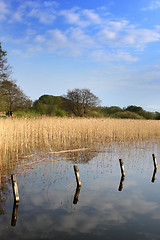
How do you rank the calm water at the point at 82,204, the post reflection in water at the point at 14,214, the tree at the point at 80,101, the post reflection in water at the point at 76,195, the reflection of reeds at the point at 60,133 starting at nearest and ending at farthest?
the calm water at the point at 82,204 → the post reflection in water at the point at 14,214 → the post reflection in water at the point at 76,195 → the reflection of reeds at the point at 60,133 → the tree at the point at 80,101

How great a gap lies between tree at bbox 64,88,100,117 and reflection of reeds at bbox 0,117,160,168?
34.9 feet

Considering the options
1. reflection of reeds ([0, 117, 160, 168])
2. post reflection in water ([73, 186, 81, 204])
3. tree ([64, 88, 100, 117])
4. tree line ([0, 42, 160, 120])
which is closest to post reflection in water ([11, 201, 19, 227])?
post reflection in water ([73, 186, 81, 204])

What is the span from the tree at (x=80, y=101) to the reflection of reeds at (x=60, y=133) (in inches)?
419

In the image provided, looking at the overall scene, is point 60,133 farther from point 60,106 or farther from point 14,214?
point 60,106

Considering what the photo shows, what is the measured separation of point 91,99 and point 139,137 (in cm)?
1288

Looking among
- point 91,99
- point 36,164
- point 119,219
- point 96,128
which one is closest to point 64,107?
point 91,99

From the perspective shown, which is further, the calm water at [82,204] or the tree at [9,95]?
the tree at [9,95]

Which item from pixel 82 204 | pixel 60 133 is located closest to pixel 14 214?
pixel 82 204

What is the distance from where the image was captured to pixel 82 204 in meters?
5.05

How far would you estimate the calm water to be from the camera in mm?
3975

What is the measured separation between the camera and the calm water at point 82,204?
397 centimetres

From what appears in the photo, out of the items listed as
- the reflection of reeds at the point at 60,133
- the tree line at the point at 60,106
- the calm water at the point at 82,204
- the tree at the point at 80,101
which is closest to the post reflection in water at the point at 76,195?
the calm water at the point at 82,204

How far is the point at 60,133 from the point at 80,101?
15282mm

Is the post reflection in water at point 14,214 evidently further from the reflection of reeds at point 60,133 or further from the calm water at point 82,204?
the reflection of reeds at point 60,133
